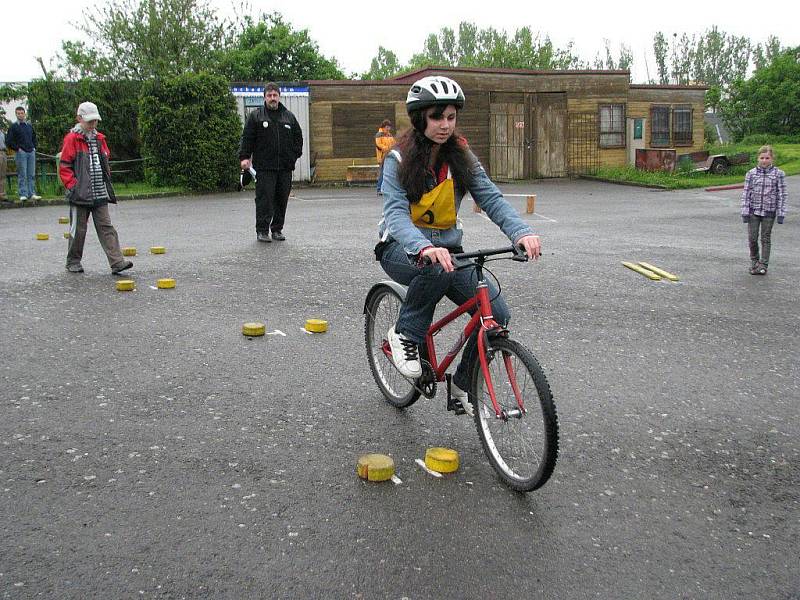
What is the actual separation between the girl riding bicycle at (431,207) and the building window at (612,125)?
95.0 feet

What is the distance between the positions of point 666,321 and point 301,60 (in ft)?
151

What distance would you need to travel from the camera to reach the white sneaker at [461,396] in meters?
4.66

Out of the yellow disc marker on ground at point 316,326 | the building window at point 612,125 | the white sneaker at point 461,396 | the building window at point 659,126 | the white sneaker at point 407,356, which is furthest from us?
the building window at point 659,126

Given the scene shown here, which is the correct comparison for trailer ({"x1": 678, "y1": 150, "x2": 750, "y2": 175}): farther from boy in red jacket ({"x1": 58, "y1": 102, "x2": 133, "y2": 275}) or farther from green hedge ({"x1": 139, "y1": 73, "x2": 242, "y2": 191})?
boy in red jacket ({"x1": 58, "y1": 102, "x2": 133, "y2": 275})

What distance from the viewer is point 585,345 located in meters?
7.16

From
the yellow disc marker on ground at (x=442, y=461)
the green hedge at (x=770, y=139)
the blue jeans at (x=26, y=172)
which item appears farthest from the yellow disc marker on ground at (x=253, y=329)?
the green hedge at (x=770, y=139)

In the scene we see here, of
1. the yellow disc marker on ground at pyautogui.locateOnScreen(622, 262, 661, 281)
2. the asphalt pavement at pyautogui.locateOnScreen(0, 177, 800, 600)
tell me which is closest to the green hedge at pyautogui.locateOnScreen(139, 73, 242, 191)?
the asphalt pavement at pyautogui.locateOnScreen(0, 177, 800, 600)

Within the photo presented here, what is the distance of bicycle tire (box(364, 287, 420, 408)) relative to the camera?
212 inches

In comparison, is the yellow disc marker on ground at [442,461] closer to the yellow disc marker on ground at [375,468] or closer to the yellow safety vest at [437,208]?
the yellow disc marker on ground at [375,468]

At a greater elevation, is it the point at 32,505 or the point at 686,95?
the point at 686,95

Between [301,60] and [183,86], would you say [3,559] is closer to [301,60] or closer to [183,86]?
[183,86]

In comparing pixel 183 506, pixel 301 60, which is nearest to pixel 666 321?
pixel 183 506

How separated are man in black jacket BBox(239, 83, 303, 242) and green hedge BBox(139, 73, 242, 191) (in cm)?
1221

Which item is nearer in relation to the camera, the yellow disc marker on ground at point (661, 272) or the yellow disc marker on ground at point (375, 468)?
the yellow disc marker on ground at point (375, 468)
